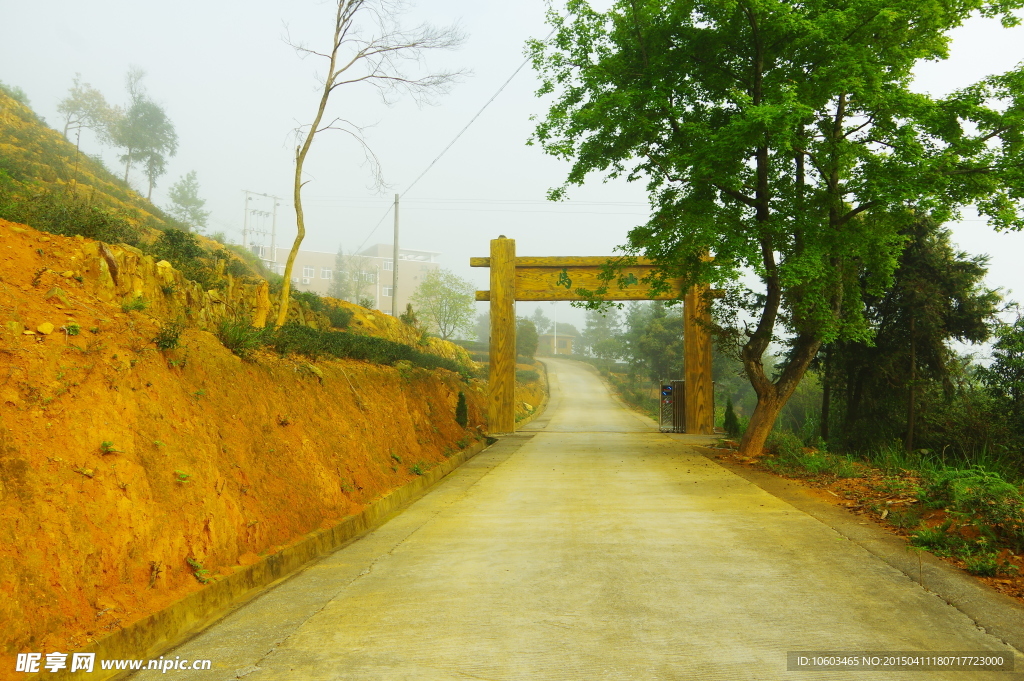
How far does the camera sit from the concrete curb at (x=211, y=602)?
3.54 meters

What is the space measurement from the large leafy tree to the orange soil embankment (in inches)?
301

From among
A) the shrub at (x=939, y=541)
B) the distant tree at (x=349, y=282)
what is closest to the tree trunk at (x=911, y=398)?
the shrub at (x=939, y=541)

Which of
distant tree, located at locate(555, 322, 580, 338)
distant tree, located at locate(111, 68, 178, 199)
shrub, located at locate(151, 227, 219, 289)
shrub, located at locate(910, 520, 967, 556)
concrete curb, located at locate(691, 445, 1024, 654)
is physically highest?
distant tree, located at locate(111, 68, 178, 199)

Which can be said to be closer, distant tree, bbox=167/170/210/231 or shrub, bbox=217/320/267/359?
shrub, bbox=217/320/267/359

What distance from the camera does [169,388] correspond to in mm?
5711

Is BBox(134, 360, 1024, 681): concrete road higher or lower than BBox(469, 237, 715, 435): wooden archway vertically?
lower

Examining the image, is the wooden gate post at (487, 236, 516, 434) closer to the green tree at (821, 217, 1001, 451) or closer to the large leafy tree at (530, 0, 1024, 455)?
the large leafy tree at (530, 0, 1024, 455)

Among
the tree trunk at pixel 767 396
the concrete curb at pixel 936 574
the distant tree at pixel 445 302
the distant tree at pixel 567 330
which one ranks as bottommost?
the concrete curb at pixel 936 574

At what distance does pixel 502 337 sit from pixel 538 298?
1.59 metres

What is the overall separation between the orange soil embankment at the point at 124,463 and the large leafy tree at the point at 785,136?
764 centimetres

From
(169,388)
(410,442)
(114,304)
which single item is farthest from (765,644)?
(410,442)

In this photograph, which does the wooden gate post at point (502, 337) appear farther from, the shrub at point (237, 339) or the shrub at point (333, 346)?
the shrub at point (237, 339)

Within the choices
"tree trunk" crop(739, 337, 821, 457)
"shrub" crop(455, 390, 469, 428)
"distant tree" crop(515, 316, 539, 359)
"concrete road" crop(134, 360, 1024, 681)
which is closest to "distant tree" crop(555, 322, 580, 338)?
"distant tree" crop(515, 316, 539, 359)

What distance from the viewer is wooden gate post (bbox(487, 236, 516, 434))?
61.8ft
